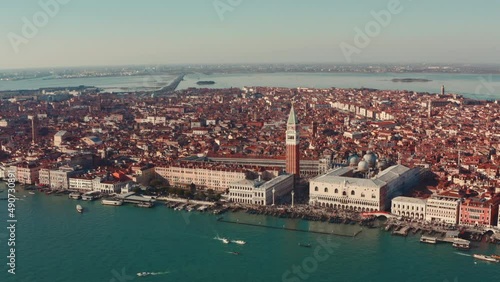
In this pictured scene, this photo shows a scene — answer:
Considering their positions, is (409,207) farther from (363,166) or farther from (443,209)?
(363,166)

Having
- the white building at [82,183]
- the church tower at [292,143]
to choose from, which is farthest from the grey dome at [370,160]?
the white building at [82,183]

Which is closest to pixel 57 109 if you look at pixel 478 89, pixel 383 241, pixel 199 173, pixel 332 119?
pixel 332 119

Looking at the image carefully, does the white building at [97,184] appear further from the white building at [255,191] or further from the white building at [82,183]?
the white building at [255,191]

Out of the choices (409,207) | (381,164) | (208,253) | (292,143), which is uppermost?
(292,143)

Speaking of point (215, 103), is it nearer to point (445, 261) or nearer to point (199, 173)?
point (199, 173)

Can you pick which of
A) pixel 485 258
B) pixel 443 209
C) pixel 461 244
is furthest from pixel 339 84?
pixel 485 258

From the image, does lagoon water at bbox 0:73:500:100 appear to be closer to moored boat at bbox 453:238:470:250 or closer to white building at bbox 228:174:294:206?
white building at bbox 228:174:294:206

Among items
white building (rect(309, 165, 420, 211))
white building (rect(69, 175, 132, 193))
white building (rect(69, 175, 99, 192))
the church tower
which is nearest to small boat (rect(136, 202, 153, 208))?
white building (rect(69, 175, 132, 193))
